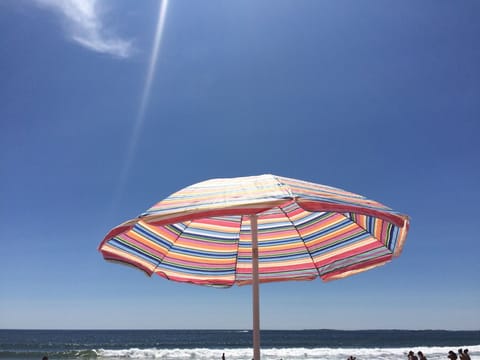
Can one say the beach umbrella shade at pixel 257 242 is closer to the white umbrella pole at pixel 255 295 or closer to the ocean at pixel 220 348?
the white umbrella pole at pixel 255 295

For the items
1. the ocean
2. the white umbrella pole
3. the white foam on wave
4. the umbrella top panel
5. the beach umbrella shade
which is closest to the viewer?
the umbrella top panel

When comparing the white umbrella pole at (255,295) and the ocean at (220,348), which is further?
the ocean at (220,348)

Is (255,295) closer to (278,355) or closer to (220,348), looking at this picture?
(278,355)

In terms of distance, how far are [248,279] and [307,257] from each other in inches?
27.7

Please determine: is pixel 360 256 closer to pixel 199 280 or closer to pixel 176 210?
pixel 199 280

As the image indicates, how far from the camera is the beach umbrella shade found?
274cm

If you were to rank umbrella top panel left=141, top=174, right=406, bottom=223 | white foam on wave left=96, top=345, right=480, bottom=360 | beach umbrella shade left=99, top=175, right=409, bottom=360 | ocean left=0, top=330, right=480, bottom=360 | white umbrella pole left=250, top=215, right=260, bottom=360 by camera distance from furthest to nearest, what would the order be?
ocean left=0, top=330, right=480, bottom=360 < white foam on wave left=96, top=345, right=480, bottom=360 < white umbrella pole left=250, top=215, right=260, bottom=360 < beach umbrella shade left=99, top=175, right=409, bottom=360 < umbrella top panel left=141, top=174, right=406, bottom=223

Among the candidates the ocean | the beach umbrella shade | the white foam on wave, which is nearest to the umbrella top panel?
the beach umbrella shade

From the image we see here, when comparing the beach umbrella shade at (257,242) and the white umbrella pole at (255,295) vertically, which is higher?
the beach umbrella shade at (257,242)

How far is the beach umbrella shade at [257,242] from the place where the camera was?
9.00 ft

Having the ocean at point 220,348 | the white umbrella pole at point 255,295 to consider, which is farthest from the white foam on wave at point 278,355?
the white umbrella pole at point 255,295

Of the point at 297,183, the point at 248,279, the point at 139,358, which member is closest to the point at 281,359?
the point at 139,358

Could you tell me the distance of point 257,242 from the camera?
11.1 ft

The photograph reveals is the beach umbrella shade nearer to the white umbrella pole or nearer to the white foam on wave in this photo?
the white umbrella pole
